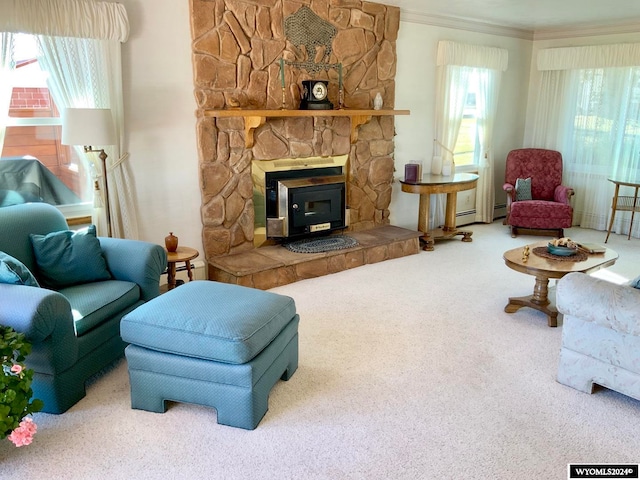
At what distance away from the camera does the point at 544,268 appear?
10.8ft

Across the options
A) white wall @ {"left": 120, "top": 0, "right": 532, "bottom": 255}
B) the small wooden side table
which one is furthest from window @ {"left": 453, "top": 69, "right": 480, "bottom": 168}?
the small wooden side table

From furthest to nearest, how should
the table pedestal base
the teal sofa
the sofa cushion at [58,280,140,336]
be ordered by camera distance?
the table pedestal base, the sofa cushion at [58,280,140,336], the teal sofa

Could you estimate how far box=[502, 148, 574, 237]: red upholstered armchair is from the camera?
560cm

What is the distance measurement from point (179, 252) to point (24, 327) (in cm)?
157

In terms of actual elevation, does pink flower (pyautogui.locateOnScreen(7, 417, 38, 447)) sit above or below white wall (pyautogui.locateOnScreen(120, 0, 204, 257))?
below

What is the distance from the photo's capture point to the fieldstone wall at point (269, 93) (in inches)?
156

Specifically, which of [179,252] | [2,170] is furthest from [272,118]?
[2,170]

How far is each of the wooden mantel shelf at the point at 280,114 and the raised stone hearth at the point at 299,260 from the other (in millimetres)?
943

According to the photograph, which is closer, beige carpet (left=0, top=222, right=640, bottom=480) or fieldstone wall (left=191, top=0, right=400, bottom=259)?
beige carpet (left=0, top=222, right=640, bottom=480)

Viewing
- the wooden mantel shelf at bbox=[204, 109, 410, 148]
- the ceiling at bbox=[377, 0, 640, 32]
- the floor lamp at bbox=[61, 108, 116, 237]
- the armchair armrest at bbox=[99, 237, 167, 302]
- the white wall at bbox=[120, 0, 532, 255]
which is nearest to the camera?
the armchair armrest at bbox=[99, 237, 167, 302]

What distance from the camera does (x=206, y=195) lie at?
162 inches

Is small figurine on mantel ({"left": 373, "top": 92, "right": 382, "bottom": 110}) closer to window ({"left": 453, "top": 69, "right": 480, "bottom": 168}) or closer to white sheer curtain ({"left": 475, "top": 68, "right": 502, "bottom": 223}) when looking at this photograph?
window ({"left": 453, "top": 69, "right": 480, "bottom": 168})

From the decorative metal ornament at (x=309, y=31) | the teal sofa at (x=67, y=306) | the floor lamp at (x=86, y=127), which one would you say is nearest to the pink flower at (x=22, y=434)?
the teal sofa at (x=67, y=306)

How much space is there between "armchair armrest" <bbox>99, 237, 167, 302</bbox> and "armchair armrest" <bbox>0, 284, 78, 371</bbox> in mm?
604
